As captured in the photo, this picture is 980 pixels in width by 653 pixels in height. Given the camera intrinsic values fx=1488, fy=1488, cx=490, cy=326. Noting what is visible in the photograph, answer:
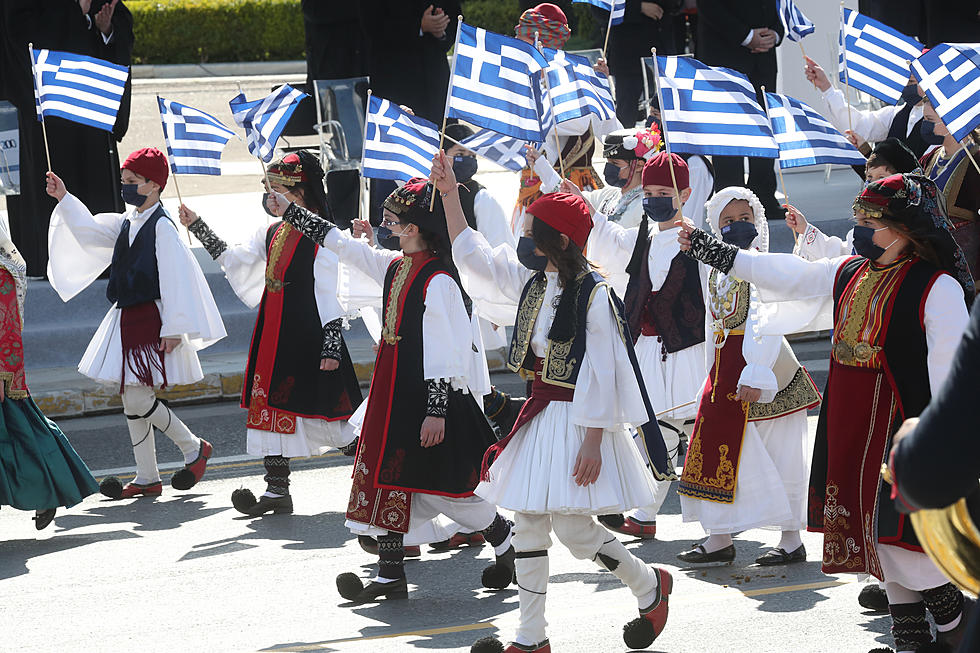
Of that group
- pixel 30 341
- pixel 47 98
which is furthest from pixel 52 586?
pixel 30 341

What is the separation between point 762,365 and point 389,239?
1921 mm

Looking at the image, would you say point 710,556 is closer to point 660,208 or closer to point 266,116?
point 660,208

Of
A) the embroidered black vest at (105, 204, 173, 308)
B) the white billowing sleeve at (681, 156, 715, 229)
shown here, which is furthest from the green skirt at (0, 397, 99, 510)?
the white billowing sleeve at (681, 156, 715, 229)

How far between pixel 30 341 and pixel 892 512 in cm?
864

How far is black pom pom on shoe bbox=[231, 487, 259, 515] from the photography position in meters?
8.34

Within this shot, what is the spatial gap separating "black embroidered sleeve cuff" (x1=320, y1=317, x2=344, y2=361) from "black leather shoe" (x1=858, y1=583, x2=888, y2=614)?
334 centimetres

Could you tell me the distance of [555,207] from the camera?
5.81 meters

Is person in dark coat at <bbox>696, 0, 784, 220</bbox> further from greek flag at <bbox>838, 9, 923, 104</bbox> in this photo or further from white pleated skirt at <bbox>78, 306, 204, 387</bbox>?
white pleated skirt at <bbox>78, 306, 204, 387</bbox>

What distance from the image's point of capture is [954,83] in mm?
7230

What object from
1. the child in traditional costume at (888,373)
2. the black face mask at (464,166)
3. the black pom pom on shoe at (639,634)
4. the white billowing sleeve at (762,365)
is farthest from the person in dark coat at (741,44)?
the black pom pom on shoe at (639,634)

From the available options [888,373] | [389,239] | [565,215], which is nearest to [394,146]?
[389,239]

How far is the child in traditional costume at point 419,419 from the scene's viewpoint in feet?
21.9

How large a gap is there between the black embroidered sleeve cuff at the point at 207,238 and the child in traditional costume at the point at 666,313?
231 centimetres

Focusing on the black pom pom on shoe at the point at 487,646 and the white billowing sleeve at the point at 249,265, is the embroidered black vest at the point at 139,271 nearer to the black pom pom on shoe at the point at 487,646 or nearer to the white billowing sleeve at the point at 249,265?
the white billowing sleeve at the point at 249,265
